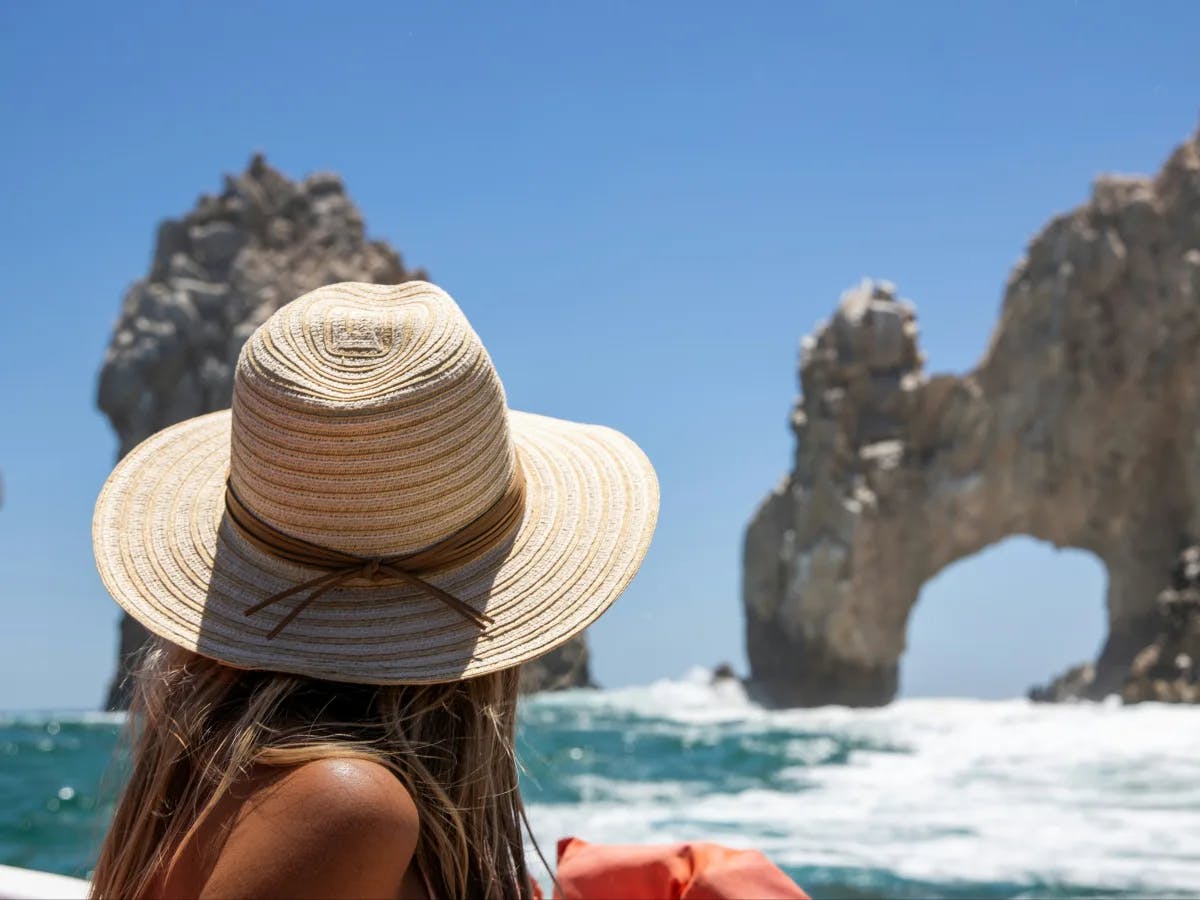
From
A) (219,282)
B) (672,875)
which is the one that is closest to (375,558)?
(672,875)

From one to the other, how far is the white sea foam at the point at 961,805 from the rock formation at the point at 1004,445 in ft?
28.7

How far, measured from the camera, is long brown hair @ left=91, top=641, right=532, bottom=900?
3.37 feet

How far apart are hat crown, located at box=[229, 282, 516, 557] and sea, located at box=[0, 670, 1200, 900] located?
357 mm

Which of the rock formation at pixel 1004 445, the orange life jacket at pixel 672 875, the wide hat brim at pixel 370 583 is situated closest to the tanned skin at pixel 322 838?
the wide hat brim at pixel 370 583

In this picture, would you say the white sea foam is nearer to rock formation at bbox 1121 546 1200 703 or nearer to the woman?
rock formation at bbox 1121 546 1200 703

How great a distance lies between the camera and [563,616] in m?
1.16

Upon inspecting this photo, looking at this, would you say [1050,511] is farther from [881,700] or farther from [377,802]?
[377,802]

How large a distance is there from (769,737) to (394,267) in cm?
2217

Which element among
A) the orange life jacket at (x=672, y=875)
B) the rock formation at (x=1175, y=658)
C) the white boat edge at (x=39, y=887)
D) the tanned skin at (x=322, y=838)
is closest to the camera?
the tanned skin at (x=322, y=838)

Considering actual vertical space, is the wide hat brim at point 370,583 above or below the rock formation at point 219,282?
below

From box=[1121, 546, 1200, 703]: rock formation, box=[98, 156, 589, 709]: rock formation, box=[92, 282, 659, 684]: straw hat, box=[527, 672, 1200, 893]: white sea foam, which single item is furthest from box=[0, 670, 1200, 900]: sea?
box=[98, 156, 589, 709]: rock formation

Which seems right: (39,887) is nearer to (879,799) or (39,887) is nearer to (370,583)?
(370,583)

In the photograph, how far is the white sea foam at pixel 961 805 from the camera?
576cm

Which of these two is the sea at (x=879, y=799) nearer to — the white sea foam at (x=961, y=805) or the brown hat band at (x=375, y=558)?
the white sea foam at (x=961, y=805)
